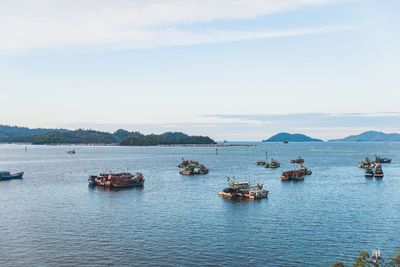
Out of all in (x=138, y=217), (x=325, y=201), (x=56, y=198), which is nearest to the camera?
(x=138, y=217)

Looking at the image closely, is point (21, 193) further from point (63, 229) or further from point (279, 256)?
point (279, 256)

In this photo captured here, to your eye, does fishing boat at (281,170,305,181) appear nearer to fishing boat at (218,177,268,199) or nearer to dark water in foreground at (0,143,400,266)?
dark water in foreground at (0,143,400,266)

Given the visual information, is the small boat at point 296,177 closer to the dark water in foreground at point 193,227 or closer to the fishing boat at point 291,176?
the fishing boat at point 291,176

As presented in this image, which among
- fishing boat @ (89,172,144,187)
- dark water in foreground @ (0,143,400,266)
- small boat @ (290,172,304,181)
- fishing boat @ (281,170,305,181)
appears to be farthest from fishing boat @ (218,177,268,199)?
small boat @ (290,172,304,181)

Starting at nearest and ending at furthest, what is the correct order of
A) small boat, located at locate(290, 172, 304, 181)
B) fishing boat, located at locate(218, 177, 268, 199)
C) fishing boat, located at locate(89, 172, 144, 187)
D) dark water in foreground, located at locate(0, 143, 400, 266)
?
dark water in foreground, located at locate(0, 143, 400, 266), fishing boat, located at locate(218, 177, 268, 199), fishing boat, located at locate(89, 172, 144, 187), small boat, located at locate(290, 172, 304, 181)

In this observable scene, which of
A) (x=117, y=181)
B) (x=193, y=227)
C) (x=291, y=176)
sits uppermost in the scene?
(x=291, y=176)

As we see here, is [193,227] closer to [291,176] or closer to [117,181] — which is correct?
[117,181]

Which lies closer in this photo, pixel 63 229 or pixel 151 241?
pixel 151 241

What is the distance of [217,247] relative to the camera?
43.5 meters

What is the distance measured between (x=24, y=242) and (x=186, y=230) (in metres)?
21.5

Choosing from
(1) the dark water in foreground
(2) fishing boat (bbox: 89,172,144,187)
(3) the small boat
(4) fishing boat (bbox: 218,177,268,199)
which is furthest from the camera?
(3) the small boat

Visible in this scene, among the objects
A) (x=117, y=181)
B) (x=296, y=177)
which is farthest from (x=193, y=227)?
(x=296, y=177)

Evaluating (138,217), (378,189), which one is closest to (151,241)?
(138,217)

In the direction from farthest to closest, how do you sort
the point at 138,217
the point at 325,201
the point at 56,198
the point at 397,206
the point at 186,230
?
the point at 56,198, the point at 325,201, the point at 397,206, the point at 138,217, the point at 186,230
